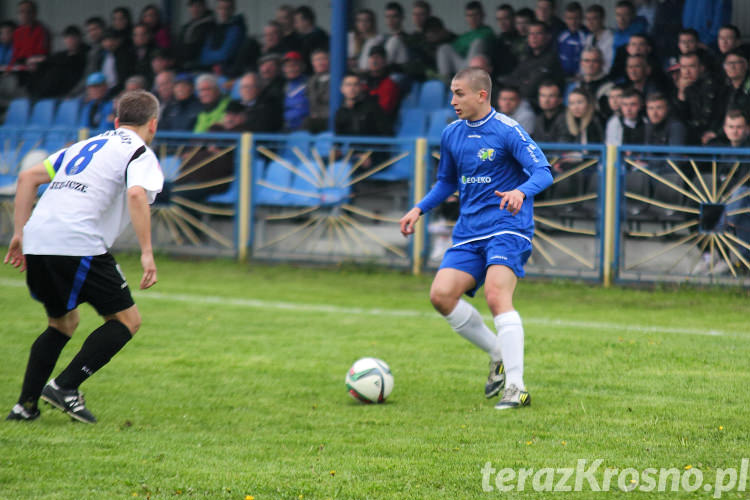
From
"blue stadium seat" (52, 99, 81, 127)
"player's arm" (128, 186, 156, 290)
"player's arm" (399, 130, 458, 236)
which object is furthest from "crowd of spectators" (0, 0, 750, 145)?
"player's arm" (128, 186, 156, 290)

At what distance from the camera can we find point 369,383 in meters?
5.92

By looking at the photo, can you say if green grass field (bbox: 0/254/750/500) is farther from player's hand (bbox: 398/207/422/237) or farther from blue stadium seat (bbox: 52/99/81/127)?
blue stadium seat (bbox: 52/99/81/127)

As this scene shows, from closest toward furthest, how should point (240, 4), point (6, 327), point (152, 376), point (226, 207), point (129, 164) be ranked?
point (129, 164), point (152, 376), point (6, 327), point (226, 207), point (240, 4)

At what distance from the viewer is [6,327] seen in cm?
852

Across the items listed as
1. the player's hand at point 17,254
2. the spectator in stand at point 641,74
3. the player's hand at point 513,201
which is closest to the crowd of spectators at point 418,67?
the spectator in stand at point 641,74

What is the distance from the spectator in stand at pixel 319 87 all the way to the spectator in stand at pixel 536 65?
8.51ft

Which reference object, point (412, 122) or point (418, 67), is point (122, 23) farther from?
point (412, 122)

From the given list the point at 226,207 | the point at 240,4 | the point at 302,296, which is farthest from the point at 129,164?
the point at 240,4

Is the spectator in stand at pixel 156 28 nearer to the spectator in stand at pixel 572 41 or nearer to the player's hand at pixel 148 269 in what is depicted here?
the spectator in stand at pixel 572 41

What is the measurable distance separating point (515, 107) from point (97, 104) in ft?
24.4

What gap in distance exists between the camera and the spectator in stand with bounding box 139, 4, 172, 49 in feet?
58.1

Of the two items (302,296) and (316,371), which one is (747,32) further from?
(316,371)

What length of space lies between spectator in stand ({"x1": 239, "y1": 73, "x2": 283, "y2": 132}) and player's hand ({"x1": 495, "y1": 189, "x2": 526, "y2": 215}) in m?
8.88

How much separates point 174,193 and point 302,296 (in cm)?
365
